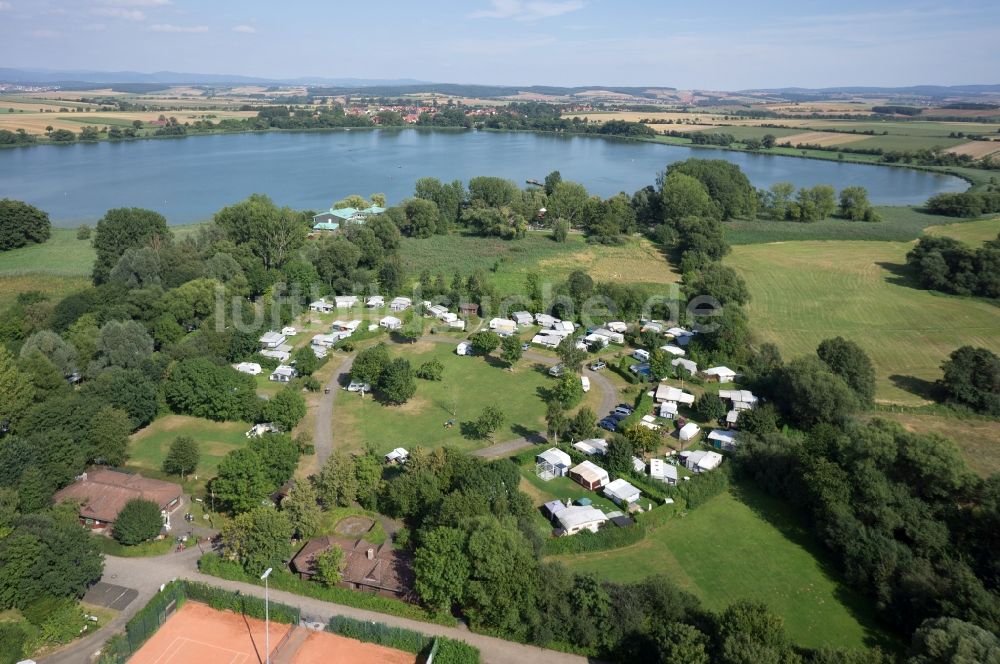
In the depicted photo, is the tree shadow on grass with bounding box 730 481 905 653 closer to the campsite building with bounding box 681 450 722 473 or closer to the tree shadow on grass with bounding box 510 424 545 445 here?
the campsite building with bounding box 681 450 722 473

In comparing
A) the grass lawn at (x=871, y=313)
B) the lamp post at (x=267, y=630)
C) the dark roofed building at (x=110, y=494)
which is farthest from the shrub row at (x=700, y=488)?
the dark roofed building at (x=110, y=494)

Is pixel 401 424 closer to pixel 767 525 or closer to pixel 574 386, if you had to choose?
pixel 574 386

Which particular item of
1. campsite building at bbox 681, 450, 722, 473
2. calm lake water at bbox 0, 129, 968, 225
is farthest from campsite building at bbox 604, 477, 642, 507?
calm lake water at bbox 0, 129, 968, 225

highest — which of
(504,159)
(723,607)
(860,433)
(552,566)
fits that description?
(504,159)

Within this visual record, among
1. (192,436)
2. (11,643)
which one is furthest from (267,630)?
(192,436)

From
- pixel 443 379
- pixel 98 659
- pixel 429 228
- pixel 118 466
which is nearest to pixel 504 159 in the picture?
pixel 429 228

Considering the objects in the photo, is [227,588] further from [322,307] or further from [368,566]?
[322,307]

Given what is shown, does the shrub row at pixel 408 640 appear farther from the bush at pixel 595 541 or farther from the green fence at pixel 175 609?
the bush at pixel 595 541
